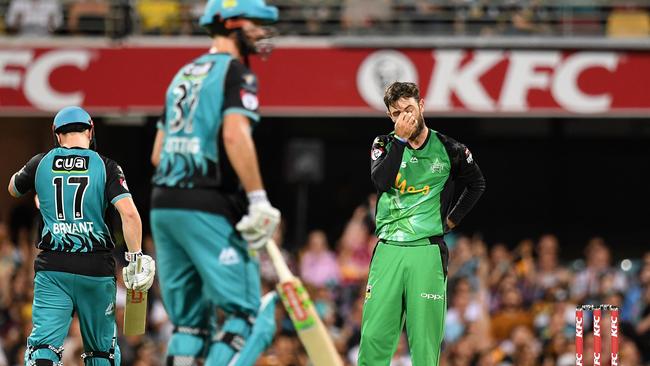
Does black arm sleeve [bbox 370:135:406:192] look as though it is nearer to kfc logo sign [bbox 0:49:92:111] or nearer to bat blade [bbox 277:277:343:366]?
bat blade [bbox 277:277:343:366]

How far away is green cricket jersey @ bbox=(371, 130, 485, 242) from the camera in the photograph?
842 cm

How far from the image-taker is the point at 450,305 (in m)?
15.1

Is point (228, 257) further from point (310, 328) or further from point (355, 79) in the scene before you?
point (355, 79)

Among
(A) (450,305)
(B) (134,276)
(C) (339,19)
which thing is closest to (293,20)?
(C) (339,19)

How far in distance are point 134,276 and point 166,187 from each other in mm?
1145

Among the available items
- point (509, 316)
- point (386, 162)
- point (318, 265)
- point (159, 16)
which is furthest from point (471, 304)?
point (386, 162)

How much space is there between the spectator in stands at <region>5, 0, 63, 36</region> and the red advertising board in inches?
17.5

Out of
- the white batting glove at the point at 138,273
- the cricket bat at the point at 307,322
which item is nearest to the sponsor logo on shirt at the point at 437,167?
the cricket bat at the point at 307,322

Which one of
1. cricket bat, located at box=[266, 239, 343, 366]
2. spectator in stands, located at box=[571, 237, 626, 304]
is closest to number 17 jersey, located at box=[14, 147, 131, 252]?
cricket bat, located at box=[266, 239, 343, 366]

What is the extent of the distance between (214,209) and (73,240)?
167 cm

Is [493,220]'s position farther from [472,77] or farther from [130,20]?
[130,20]

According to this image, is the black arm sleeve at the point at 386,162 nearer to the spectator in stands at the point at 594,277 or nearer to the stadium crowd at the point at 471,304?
the stadium crowd at the point at 471,304

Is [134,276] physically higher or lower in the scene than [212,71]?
Result: lower

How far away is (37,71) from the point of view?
17703mm
